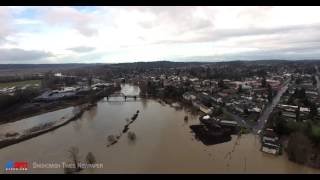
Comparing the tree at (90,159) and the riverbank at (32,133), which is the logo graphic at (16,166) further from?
the riverbank at (32,133)

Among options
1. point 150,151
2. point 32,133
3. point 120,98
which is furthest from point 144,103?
point 150,151

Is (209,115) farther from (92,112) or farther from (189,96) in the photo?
(92,112)

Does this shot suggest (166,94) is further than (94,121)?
Yes

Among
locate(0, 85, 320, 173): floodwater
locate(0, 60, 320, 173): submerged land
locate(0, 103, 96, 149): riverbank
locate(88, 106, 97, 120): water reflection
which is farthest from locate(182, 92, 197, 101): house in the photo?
locate(0, 103, 96, 149): riverbank

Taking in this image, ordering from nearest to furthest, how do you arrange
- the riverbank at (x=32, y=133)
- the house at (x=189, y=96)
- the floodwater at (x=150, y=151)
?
the floodwater at (x=150, y=151) < the riverbank at (x=32, y=133) < the house at (x=189, y=96)

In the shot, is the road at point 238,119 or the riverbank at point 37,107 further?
the riverbank at point 37,107

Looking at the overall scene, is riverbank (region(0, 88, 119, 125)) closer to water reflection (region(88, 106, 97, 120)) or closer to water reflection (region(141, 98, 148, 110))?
water reflection (region(88, 106, 97, 120))

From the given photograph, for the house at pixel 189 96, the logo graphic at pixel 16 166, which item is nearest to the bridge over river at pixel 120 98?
the house at pixel 189 96

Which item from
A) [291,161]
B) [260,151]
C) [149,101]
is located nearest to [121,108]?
[149,101]
